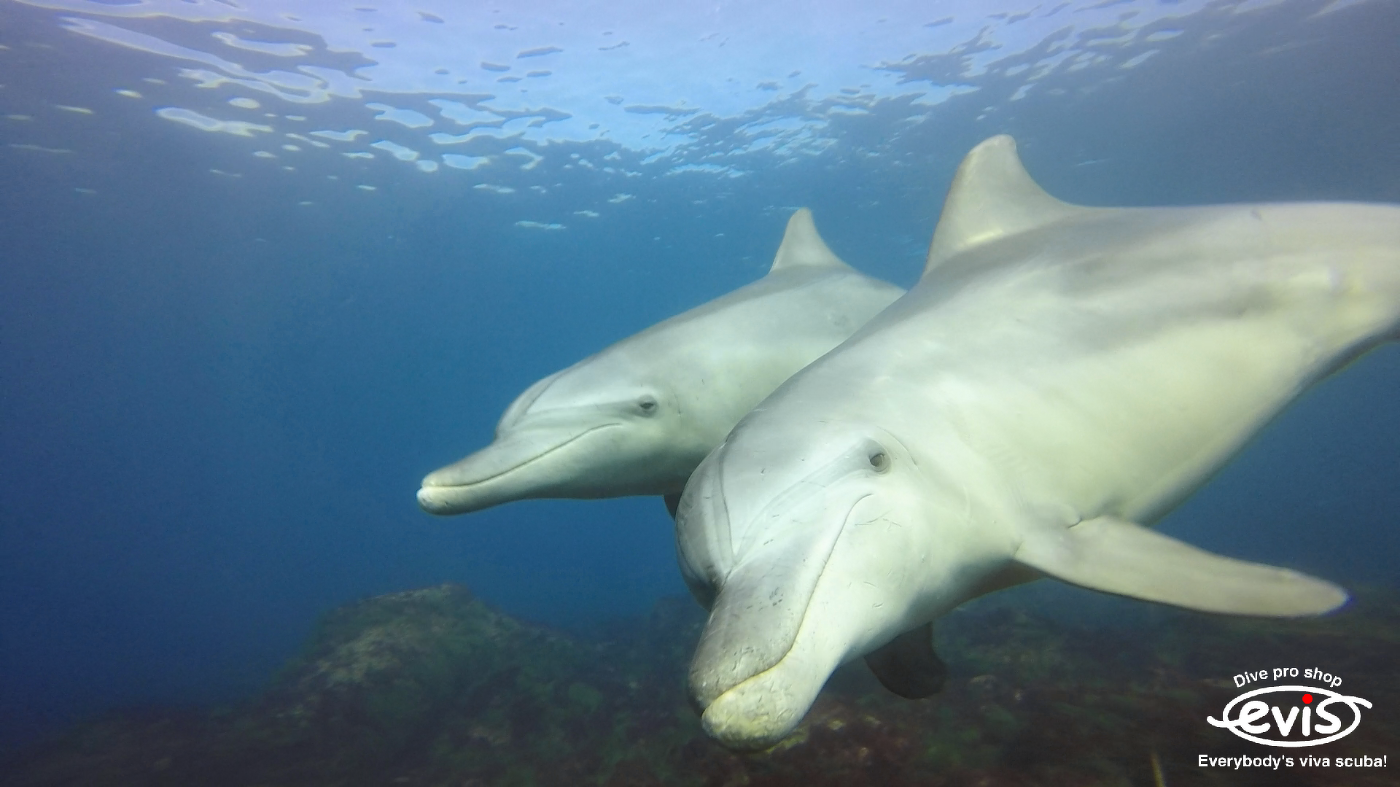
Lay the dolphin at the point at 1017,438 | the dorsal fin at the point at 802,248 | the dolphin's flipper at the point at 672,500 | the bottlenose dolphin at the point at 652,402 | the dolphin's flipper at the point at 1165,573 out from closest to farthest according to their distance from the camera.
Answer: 1. the dolphin at the point at 1017,438
2. the dolphin's flipper at the point at 1165,573
3. the bottlenose dolphin at the point at 652,402
4. the dolphin's flipper at the point at 672,500
5. the dorsal fin at the point at 802,248

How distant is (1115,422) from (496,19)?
20604mm

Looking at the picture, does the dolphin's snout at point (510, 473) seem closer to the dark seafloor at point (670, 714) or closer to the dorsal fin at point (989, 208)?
the dark seafloor at point (670, 714)

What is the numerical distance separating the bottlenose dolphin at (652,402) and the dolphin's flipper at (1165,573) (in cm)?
235

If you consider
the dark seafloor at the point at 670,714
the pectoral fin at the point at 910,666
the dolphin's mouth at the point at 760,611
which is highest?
the dolphin's mouth at the point at 760,611

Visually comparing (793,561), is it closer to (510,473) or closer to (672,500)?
(510,473)

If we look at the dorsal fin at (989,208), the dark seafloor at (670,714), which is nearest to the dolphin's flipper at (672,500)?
the dark seafloor at (670,714)

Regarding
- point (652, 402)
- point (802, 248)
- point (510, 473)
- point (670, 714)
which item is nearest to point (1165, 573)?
point (652, 402)

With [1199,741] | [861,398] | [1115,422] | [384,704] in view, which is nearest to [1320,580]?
[1115,422]

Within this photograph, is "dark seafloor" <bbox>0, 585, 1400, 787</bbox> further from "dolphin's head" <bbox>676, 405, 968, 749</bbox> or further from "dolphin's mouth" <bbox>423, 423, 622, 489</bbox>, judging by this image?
"dolphin's mouth" <bbox>423, 423, 622, 489</bbox>

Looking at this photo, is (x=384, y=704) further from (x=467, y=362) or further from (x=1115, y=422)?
(x=467, y=362)

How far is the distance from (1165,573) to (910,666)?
4.01 feet

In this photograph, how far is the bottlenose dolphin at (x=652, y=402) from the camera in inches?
Answer: 156

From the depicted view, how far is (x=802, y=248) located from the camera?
6.64 m

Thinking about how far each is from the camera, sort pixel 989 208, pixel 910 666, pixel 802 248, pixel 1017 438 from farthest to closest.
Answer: pixel 802 248 → pixel 989 208 → pixel 910 666 → pixel 1017 438
